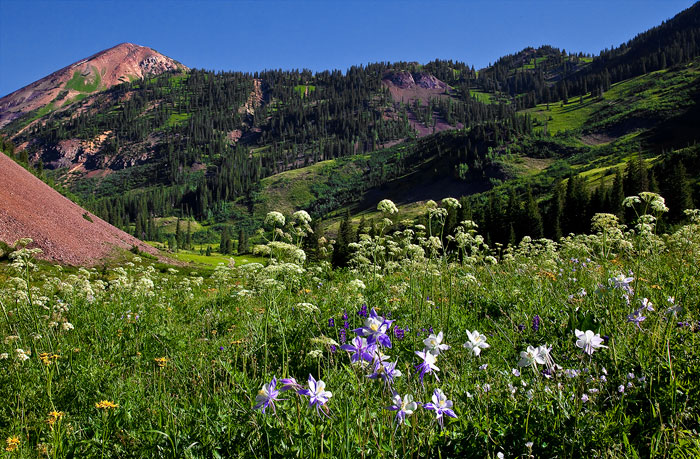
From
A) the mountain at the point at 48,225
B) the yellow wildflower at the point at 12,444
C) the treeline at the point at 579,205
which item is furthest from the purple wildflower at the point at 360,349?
the treeline at the point at 579,205

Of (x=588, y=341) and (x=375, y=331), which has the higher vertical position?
(x=375, y=331)

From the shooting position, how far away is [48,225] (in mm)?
38750

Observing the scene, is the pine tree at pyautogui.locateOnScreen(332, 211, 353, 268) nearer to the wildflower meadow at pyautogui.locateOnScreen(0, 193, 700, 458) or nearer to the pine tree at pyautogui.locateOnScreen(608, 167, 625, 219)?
the pine tree at pyautogui.locateOnScreen(608, 167, 625, 219)

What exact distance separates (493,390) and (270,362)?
113 inches

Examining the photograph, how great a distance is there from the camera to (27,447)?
2.85 metres

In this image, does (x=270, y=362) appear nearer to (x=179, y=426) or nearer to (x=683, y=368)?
(x=179, y=426)

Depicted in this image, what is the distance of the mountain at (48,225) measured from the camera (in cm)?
3528

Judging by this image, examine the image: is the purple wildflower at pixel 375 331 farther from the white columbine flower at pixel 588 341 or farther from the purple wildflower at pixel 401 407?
the white columbine flower at pixel 588 341

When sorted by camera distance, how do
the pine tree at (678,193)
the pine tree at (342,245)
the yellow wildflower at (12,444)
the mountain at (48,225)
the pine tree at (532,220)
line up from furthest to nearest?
the pine tree at (532,220)
the pine tree at (342,245)
the pine tree at (678,193)
the mountain at (48,225)
the yellow wildflower at (12,444)

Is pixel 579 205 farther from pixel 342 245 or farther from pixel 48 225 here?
pixel 48 225

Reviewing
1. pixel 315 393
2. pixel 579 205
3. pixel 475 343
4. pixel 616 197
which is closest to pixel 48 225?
pixel 315 393

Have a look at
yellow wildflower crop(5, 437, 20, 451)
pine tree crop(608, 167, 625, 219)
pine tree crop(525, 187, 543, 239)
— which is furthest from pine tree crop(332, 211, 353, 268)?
yellow wildflower crop(5, 437, 20, 451)

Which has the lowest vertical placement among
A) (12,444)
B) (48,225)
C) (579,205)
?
(579,205)

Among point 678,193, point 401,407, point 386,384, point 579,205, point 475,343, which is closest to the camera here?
point 401,407
